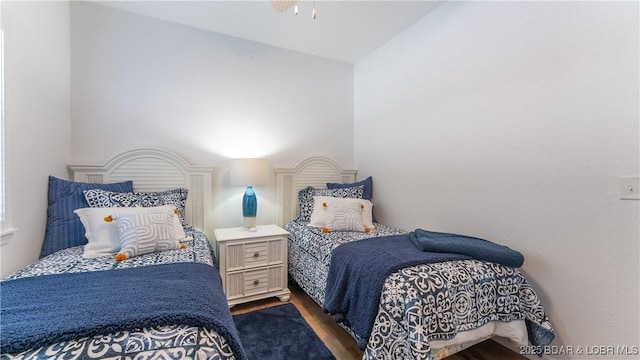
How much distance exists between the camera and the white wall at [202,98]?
211cm

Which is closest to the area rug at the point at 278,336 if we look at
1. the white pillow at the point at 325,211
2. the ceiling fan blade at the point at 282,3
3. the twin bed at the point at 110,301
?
the twin bed at the point at 110,301

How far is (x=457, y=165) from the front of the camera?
81.2 inches

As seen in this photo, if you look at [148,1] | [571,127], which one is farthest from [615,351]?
[148,1]

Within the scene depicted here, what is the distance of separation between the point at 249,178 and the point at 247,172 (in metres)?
0.06

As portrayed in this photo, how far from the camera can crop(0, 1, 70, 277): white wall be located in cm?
136

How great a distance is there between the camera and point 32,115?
5.09 ft

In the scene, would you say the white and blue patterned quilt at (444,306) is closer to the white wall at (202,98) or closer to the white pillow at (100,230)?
the white pillow at (100,230)

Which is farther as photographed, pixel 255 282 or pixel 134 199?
pixel 255 282

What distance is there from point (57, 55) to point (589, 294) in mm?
3737

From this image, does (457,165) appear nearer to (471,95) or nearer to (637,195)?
(471,95)

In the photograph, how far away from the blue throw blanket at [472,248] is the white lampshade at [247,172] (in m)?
1.46

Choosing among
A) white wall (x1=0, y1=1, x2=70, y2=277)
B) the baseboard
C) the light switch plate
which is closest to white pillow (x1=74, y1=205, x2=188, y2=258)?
white wall (x1=0, y1=1, x2=70, y2=277)

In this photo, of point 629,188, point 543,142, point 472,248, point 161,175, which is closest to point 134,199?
point 161,175

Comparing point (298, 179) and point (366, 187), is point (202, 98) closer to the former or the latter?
point (298, 179)
